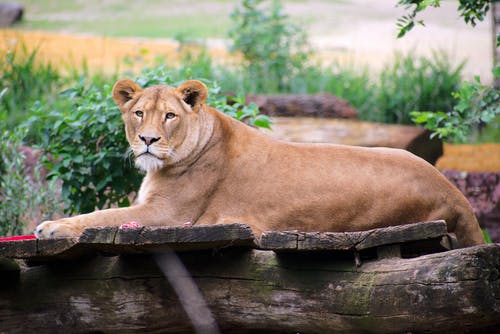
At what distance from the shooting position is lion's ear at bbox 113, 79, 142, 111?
4.33 meters

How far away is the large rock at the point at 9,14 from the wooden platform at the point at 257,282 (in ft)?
49.1

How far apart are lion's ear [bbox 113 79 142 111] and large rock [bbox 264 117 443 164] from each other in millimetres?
3327

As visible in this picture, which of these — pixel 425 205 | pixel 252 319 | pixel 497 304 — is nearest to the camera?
pixel 497 304

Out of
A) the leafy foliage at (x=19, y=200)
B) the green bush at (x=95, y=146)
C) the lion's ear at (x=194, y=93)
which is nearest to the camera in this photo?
the lion's ear at (x=194, y=93)

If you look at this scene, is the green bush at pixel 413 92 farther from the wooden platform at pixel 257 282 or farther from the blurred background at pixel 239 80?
the wooden platform at pixel 257 282

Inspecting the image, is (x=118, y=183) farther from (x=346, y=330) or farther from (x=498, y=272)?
(x=498, y=272)

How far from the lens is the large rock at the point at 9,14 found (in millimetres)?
17953

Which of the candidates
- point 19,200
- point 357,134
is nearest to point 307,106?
point 357,134

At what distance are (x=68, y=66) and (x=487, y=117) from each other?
25.6ft

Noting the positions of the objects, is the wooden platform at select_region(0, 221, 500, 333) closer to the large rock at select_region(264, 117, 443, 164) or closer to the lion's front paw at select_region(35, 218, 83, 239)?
the lion's front paw at select_region(35, 218, 83, 239)

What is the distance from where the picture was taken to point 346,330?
3.22 meters

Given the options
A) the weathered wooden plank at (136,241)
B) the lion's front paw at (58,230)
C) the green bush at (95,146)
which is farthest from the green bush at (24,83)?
the weathered wooden plank at (136,241)

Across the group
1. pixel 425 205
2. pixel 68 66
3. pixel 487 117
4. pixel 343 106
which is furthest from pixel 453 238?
pixel 68 66

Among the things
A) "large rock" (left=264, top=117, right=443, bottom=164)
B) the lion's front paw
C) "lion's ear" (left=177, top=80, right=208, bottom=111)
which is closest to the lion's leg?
the lion's front paw
